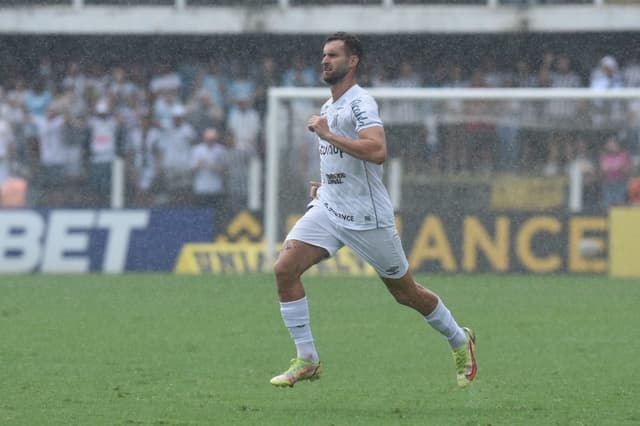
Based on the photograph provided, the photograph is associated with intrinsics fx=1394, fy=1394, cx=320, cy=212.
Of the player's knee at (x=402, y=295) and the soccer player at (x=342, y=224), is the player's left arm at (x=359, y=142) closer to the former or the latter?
the soccer player at (x=342, y=224)

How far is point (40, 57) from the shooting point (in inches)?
1120

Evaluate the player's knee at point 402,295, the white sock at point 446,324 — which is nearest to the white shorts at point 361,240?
the player's knee at point 402,295

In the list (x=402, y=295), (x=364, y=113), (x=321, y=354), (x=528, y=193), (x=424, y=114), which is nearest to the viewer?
(x=364, y=113)

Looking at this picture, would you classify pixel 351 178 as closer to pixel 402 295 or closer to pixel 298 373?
pixel 402 295

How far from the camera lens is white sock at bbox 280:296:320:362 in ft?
29.7

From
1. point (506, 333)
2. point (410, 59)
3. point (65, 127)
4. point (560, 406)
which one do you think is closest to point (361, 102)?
point (560, 406)

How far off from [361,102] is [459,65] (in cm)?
1916

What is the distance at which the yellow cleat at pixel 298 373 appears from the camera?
8891 mm

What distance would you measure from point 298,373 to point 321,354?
261cm

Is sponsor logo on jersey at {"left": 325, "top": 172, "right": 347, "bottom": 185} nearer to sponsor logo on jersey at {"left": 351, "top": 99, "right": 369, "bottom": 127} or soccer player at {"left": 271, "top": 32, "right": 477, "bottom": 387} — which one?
soccer player at {"left": 271, "top": 32, "right": 477, "bottom": 387}

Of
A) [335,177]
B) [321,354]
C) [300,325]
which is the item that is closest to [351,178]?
[335,177]

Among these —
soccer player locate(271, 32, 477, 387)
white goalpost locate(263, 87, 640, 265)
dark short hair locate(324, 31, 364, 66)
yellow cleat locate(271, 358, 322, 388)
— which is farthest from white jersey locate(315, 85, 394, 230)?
white goalpost locate(263, 87, 640, 265)

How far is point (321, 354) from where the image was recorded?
1155 centimetres

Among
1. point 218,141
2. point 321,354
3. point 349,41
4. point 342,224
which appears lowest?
point 321,354
